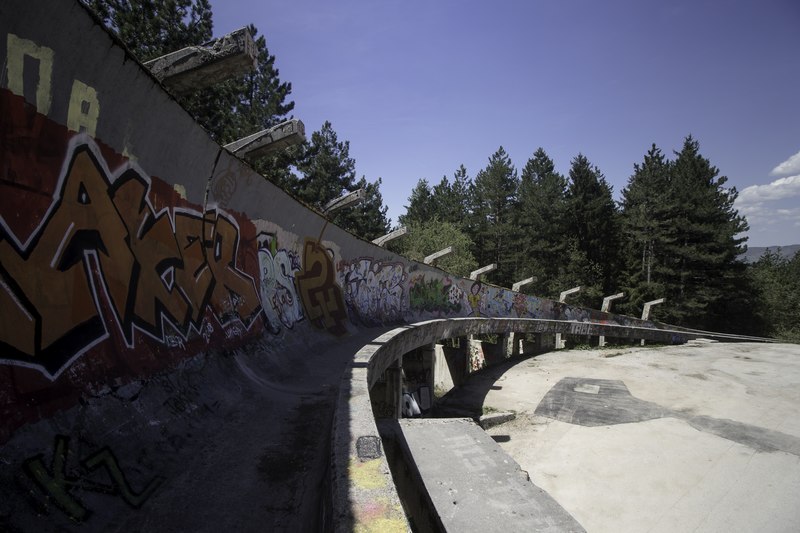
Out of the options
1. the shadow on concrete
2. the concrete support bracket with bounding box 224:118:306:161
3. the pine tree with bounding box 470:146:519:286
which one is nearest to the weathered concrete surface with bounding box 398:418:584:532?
the concrete support bracket with bounding box 224:118:306:161

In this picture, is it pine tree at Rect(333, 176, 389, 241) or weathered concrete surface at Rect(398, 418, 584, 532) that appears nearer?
weathered concrete surface at Rect(398, 418, 584, 532)

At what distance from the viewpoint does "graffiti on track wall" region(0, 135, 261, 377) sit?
9.57 feet

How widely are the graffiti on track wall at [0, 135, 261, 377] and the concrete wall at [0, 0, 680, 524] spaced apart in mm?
13

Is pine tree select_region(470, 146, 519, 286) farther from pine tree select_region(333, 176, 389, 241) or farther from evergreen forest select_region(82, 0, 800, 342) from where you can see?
pine tree select_region(333, 176, 389, 241)

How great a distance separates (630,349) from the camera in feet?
85.4

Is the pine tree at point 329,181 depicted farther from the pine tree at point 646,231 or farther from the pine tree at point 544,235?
the pine tree at point 646,231

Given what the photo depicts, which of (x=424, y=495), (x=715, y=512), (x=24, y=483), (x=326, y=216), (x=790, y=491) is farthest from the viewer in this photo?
(x=326, y=216)

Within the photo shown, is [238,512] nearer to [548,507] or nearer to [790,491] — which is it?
[548,507]

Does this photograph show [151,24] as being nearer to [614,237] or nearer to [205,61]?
[205,61]

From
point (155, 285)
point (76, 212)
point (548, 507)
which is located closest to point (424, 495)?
point (548, 507)

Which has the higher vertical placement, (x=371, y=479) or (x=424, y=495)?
(x=371, y=479)

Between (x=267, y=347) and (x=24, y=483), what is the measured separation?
15.0 feet

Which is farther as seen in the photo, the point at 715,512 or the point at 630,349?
the point at 630,349

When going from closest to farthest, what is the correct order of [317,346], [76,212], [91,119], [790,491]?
[76,212] < [91,119] < [790,491] < [317,346]
